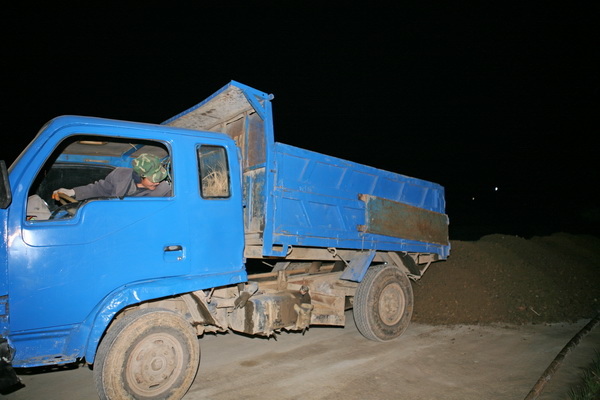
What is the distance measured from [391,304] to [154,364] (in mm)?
3756

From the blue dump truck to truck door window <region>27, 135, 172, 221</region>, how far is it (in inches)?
0.6

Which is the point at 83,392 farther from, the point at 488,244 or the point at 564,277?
the point at 564,277

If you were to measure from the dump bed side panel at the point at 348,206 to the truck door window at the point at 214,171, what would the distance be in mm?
612

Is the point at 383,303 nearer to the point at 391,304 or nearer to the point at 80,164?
the point at 391,304

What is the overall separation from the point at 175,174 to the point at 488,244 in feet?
25.7

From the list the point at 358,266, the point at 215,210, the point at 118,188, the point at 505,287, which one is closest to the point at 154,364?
the point at 215,210

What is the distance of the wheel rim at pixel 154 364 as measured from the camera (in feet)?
10.8

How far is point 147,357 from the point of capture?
11.0 feet

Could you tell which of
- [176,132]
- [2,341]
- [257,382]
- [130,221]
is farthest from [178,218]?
[257,382]

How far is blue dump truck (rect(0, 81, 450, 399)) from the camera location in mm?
2932

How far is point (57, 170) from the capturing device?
4164mm

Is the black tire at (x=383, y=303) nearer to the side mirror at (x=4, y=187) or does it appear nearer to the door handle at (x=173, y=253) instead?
the door handle at (x=173, y=253)

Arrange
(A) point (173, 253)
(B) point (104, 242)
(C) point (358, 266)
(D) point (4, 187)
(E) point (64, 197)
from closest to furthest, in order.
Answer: (D) point (4, 187) → (B) point (104, 242) → (A) point (173, 253) → (E) point (64, 197) → (C) point (358, 266)

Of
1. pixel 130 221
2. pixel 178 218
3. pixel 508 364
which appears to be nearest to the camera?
pixel 130 221
